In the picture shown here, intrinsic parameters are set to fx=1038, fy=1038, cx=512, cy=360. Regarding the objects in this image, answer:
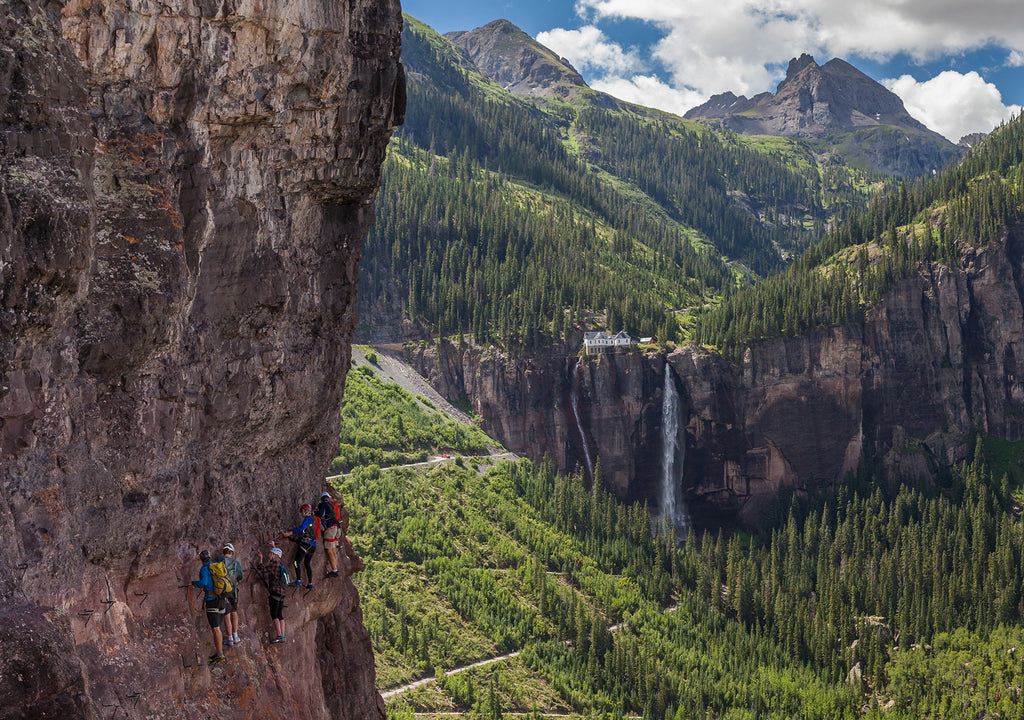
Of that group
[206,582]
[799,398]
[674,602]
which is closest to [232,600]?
A: [206,582]

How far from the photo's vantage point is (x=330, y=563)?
34.5m

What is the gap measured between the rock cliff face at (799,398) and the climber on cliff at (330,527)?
154 metres

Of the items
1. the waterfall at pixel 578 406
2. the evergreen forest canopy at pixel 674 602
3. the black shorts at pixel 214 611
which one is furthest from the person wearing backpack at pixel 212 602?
the waterfall at pixel 578 406

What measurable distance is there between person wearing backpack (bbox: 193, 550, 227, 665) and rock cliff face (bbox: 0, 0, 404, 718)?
49 centimetres

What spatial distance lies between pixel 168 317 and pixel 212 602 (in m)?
7.44

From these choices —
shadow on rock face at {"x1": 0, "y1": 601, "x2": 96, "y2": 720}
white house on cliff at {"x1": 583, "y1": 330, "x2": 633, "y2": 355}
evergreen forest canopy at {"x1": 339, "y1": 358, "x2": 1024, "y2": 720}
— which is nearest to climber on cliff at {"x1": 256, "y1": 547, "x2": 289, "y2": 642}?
shadow on rock face at {"x1": 0, "y1": 601, "x2": 96, "y2": 720}

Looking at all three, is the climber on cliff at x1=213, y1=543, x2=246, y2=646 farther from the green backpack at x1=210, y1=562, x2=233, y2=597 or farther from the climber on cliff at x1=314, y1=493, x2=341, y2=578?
the climber on cliff at x1=314, y1=493, x2=341, y2=578

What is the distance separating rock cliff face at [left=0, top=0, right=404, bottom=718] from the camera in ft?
57.9

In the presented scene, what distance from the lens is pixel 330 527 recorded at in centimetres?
3419

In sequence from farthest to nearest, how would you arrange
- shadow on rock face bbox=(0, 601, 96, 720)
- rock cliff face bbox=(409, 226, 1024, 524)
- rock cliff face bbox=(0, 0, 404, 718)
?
rock cliff face bbox=(409, 226, 1024, 524) → rock cliff face bbox=(0, 0, 404, 718) → shadow on rock face bbox=(0, 601, 96, 720)

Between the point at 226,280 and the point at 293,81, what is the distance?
5.64 m

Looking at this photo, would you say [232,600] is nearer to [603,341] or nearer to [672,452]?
[603,341]

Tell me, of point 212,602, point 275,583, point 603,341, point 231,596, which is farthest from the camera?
point 603,341

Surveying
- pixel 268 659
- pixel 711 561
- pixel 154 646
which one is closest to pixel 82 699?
pixel 154 646
